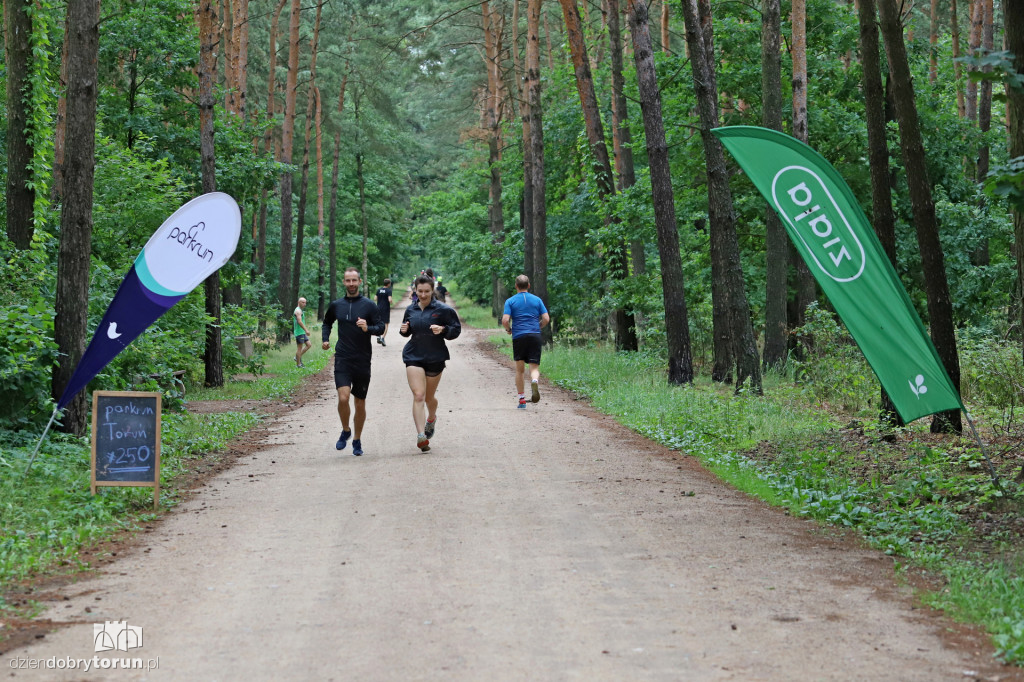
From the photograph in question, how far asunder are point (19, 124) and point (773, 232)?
41.3 feet

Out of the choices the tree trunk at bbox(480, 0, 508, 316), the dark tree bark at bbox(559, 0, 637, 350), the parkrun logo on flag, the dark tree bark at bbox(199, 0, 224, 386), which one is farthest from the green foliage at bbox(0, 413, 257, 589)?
the tree trunk at bbox(480, 0, 508, 316)

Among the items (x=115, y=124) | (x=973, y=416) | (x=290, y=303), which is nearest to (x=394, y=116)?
(x=290, y=303)

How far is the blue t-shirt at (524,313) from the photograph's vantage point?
16666 mm

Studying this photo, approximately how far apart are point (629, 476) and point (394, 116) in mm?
42120

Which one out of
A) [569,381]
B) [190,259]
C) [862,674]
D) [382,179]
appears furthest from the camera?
[382,179]

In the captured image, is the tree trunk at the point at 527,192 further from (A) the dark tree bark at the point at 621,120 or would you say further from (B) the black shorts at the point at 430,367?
(B) the black shorts at the point at 430,367

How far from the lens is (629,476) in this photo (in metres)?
10.4

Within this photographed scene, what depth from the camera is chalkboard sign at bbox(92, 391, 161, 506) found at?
8.79 m

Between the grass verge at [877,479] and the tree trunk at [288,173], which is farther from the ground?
the tree trunk at [288,173]

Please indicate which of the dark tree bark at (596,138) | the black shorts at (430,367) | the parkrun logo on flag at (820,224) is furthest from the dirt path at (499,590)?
the dark tree bark at (596,138)

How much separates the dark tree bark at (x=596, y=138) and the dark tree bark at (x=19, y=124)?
577 inches

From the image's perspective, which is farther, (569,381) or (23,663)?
(569,381)

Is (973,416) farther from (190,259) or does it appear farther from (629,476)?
(190,259)

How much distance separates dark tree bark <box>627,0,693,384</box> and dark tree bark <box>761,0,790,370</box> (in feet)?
5.57
